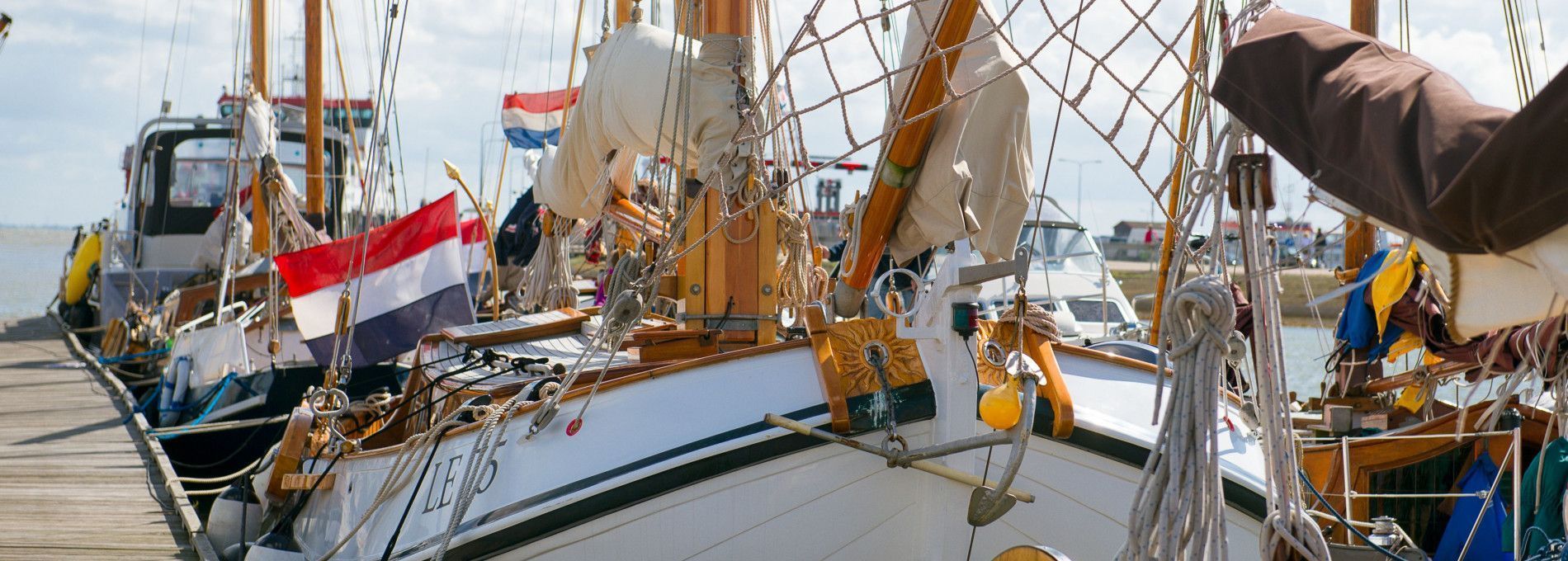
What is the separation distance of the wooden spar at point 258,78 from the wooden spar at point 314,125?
1.85 ft

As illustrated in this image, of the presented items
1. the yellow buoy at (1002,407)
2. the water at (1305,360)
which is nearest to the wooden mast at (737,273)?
the yellow buoy at (1002,407)

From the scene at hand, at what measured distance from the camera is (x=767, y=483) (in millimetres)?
4395

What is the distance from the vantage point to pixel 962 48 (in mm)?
4684

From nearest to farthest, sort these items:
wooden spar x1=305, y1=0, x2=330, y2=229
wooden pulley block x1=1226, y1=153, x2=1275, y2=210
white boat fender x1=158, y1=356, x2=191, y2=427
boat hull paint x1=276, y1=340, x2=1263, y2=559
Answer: wooden pulley block x1=1226, y1=153, x2=1275, y2=210 → boat hull paint x1=276, y1=340, x2=1263, y2=559 → white boat fender x1=158, y1=356, x2=191, y2=427 → wooden spar x1=305, y1=0, x2=330, y2=229

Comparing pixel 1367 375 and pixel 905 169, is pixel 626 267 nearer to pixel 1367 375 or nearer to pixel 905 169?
pixel 905 169

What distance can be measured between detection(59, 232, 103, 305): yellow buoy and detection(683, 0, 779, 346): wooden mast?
19.6m

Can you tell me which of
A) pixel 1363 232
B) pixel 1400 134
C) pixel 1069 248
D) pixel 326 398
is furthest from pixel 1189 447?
pixel 1069 248

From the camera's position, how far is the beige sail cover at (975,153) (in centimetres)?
463

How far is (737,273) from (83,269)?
20.4 metres

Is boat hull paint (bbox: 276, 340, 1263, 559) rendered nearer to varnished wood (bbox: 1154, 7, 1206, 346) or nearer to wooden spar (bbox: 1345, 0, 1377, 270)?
varnished wood (bbox: 1154, 7, 1206, 346)

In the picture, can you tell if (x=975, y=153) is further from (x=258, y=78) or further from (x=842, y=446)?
(x=258, y=78)

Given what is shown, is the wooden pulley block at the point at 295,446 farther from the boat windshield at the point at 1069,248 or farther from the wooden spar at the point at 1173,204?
the boat windshield at the point at 1069,248

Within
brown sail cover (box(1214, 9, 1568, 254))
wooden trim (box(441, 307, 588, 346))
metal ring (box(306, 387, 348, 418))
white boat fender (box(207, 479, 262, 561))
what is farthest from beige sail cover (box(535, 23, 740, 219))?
white boat fender (box(207, 479, 262, 561))

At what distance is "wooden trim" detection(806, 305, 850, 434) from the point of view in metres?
4.41
